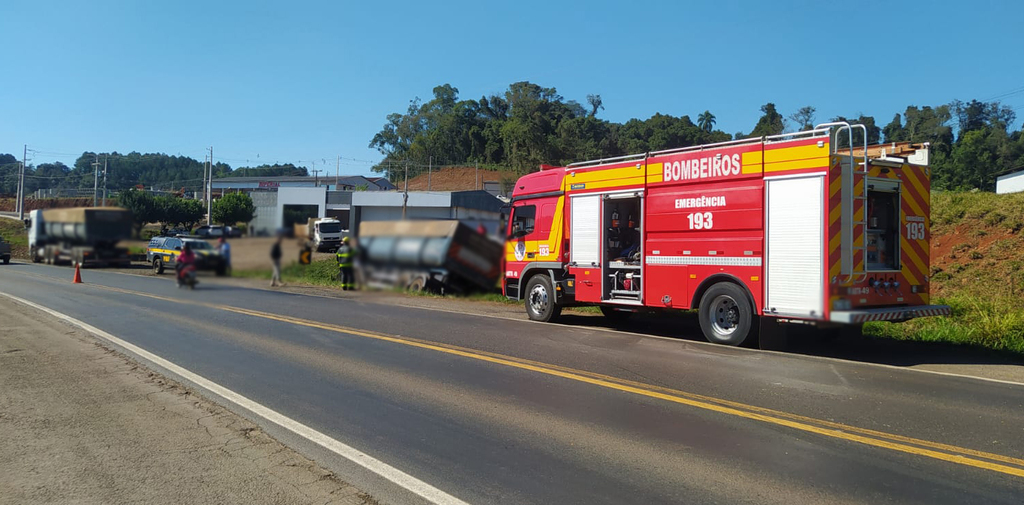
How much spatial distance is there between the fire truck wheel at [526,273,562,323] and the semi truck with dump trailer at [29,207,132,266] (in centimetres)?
1385

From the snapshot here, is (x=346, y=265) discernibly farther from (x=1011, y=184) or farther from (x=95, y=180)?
(x=1011, y=184)

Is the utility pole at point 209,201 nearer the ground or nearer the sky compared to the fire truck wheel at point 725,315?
nearer the sky

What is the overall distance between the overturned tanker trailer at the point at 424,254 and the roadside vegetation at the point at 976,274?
14.2m

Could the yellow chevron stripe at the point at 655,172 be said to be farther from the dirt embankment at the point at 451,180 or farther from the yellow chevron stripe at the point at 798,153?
the dirt embankment at the point at 451,180

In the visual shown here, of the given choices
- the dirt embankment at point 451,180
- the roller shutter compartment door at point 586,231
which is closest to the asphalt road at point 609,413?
the dirt embankment at point 451,180

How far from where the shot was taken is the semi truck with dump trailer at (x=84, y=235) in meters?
1.63

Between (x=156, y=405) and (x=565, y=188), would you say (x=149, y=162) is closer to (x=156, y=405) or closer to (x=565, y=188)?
(x=565, y=188)

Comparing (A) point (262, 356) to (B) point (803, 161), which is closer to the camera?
(B) point (803, 161)

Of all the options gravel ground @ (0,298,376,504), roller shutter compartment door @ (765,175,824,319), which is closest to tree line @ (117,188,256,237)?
gravel ground @ (0,298,376,504)

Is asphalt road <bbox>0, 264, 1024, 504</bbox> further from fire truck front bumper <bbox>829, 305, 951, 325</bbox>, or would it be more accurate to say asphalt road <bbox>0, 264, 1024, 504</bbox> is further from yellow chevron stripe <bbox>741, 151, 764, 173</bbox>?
yellow chevron stripe <bbox>741, 151, 764, 173</bbox>


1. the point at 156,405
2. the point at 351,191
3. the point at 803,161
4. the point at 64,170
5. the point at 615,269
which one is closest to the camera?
the point at 351,191

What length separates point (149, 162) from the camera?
7.16ft

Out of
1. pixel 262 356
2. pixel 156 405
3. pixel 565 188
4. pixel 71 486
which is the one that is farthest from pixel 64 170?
pixel 262 356

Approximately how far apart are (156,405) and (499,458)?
5077 millimetres
